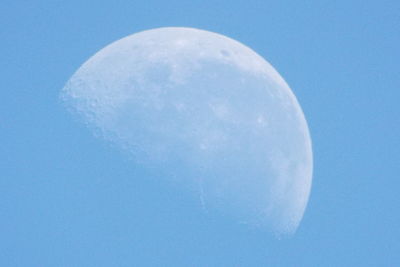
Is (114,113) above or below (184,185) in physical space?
above

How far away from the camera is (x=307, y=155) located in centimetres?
1001

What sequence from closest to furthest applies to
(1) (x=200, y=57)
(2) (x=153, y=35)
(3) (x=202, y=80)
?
(3) (x=202, y=80) < (1) (x=200, y=57) < (2) (x=153, y=35)

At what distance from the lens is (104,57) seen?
9.28m

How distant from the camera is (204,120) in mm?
8062

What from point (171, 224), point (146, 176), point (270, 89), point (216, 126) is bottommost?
point (171, 224)

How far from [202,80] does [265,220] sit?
2.16 m

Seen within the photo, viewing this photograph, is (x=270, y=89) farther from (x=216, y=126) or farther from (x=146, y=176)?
(x=146, y=176)

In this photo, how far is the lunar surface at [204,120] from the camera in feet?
25.6

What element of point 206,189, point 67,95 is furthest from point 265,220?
point 67,95

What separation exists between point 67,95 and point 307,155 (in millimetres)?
3868

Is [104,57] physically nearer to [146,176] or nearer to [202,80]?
[202,80]

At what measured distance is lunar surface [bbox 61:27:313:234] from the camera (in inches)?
308

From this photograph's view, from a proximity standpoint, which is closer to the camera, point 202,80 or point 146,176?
point 146,176

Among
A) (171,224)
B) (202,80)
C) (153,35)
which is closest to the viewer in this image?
(171,224)
